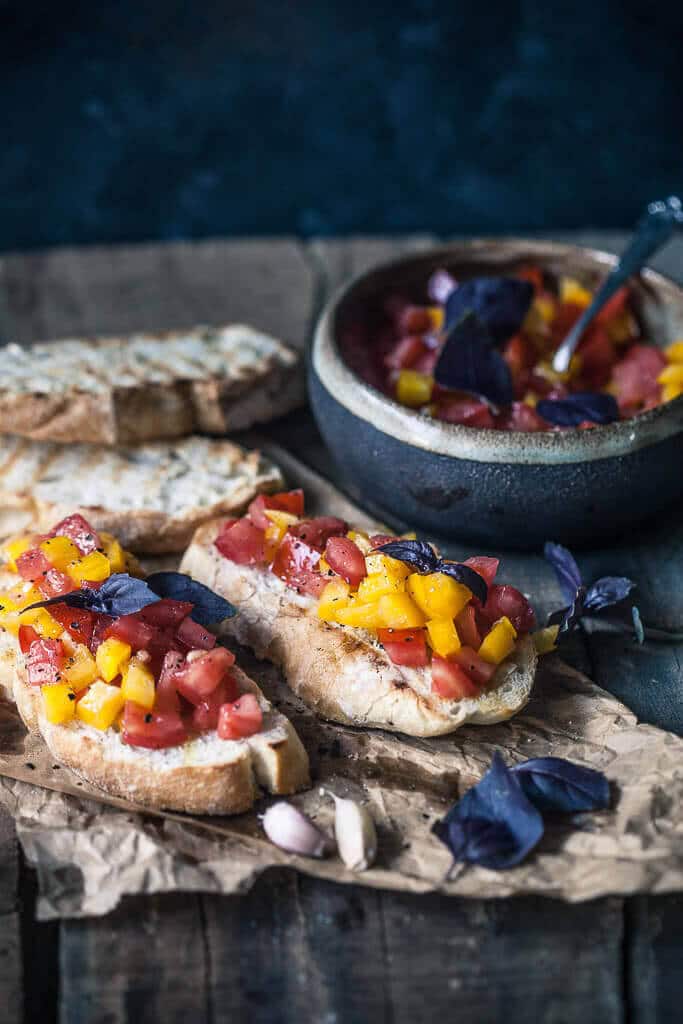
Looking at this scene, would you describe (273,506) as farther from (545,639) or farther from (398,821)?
(398,821)

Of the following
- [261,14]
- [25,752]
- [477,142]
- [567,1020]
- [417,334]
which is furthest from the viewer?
[477,142]

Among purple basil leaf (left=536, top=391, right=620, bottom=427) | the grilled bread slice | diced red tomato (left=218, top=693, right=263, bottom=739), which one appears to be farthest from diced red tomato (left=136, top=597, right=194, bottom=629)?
purple basil leaf (left=536, top=391, right=620, bottom=427)

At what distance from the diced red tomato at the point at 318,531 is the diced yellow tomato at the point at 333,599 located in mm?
199

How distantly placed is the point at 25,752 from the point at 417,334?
202cm

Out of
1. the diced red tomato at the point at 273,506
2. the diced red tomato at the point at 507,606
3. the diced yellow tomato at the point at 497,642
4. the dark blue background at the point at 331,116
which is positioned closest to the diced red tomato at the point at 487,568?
the diced red tomato at the point at 507,606

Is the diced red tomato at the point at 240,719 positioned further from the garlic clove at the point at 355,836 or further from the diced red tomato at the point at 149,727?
the garlic clove at the point at 355,836

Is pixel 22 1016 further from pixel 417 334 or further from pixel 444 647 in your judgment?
pixel 417 334

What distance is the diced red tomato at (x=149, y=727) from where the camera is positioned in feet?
8.65

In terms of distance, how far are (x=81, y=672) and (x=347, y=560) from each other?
73 cm

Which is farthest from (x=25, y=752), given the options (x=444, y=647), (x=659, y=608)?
(x=659, y=608)

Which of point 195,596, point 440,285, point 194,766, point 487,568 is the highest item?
point 440,285

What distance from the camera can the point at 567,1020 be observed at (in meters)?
2.40

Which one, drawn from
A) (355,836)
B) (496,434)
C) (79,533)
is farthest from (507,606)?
(79,533)

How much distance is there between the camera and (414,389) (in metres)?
3.66
